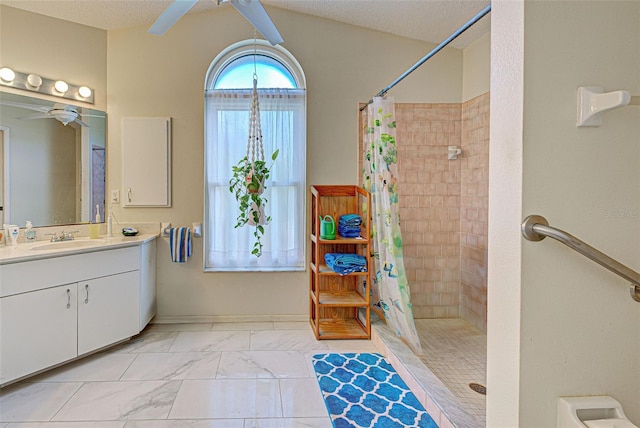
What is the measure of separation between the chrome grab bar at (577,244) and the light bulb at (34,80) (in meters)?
3.53

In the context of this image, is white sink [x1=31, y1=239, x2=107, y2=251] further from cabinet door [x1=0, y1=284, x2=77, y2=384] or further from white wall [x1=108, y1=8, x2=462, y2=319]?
white wall [x1=108, y1=8, x2=462, y2=319]

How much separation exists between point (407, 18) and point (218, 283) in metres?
2.84

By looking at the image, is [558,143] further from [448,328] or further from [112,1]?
[112,1]

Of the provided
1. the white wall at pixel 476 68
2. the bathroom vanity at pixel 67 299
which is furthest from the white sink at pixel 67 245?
the white wall at pixel 476 68

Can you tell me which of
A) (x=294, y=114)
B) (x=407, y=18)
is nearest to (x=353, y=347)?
(x=294, y=114)

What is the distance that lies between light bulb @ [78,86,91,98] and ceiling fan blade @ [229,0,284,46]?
74.4 inches

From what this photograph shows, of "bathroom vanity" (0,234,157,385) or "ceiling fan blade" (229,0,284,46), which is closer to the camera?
"ceiling fan blade" (229,0,284,46)

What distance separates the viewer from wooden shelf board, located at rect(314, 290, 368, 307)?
10.5 ft

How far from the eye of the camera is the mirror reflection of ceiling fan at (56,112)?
2990 millimetres

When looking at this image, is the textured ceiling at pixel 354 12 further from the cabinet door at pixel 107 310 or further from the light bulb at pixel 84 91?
the cabinet door at pixel 107 310

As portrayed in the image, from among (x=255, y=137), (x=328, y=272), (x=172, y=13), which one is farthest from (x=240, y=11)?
(x=328, y=272)

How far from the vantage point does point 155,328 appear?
3.49m

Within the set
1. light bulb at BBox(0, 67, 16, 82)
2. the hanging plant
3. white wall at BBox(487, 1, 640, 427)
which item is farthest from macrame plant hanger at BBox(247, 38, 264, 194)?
white wall at BBox(487, 1, 640, 427)

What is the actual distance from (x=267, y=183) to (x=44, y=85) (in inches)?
75.5
